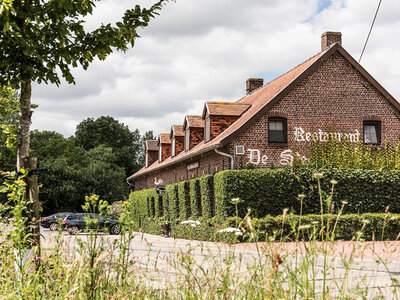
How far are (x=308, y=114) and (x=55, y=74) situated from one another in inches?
701

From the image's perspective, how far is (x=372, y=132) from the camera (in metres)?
24.4

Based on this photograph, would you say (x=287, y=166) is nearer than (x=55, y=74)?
No

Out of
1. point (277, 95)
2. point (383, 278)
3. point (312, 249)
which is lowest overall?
point (383, 278)

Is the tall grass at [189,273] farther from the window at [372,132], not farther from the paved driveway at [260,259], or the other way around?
the window at [372,132]

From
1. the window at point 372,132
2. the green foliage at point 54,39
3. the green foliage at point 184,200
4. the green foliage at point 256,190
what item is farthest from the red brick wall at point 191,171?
the green foliage at point 54,39

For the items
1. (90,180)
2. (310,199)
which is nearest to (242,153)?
(310,199)

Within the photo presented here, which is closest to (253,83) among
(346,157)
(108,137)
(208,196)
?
(346,157)

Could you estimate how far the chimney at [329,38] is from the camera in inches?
955

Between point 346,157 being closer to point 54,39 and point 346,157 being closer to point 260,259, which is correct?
point 54,39

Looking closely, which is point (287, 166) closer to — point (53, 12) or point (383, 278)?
point (383, 278)

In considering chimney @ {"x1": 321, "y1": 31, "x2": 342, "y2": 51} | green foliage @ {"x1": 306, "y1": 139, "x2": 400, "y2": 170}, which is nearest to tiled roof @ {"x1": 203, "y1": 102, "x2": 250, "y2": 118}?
green foliage @ {"x1": 306, "y1": 139, "x2": 400, "y2": 170}

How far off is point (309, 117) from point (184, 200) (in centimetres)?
Answer: 805

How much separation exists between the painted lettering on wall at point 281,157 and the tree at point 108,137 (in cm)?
4833

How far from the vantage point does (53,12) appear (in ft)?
21.7
